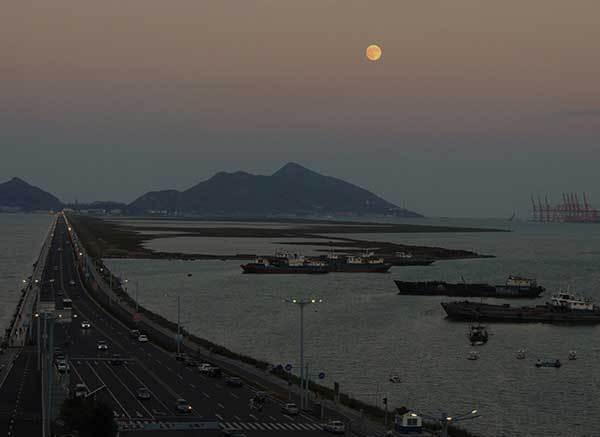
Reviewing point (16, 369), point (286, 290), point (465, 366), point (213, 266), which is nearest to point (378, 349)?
point (465, 366)

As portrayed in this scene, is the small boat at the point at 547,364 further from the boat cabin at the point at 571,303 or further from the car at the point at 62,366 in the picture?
the boat cabin at the point at 571,303

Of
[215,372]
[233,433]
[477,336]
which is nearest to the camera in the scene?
[233,433]

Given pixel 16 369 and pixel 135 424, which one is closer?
pixel 135 424

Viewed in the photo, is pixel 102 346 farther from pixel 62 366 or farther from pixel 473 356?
pixel 473 356

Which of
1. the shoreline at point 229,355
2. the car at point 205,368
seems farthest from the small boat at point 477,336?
the car at point 205,368

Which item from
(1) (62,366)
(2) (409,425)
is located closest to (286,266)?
(1) (62,366)

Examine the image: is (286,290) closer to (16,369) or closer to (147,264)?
(147,264)
